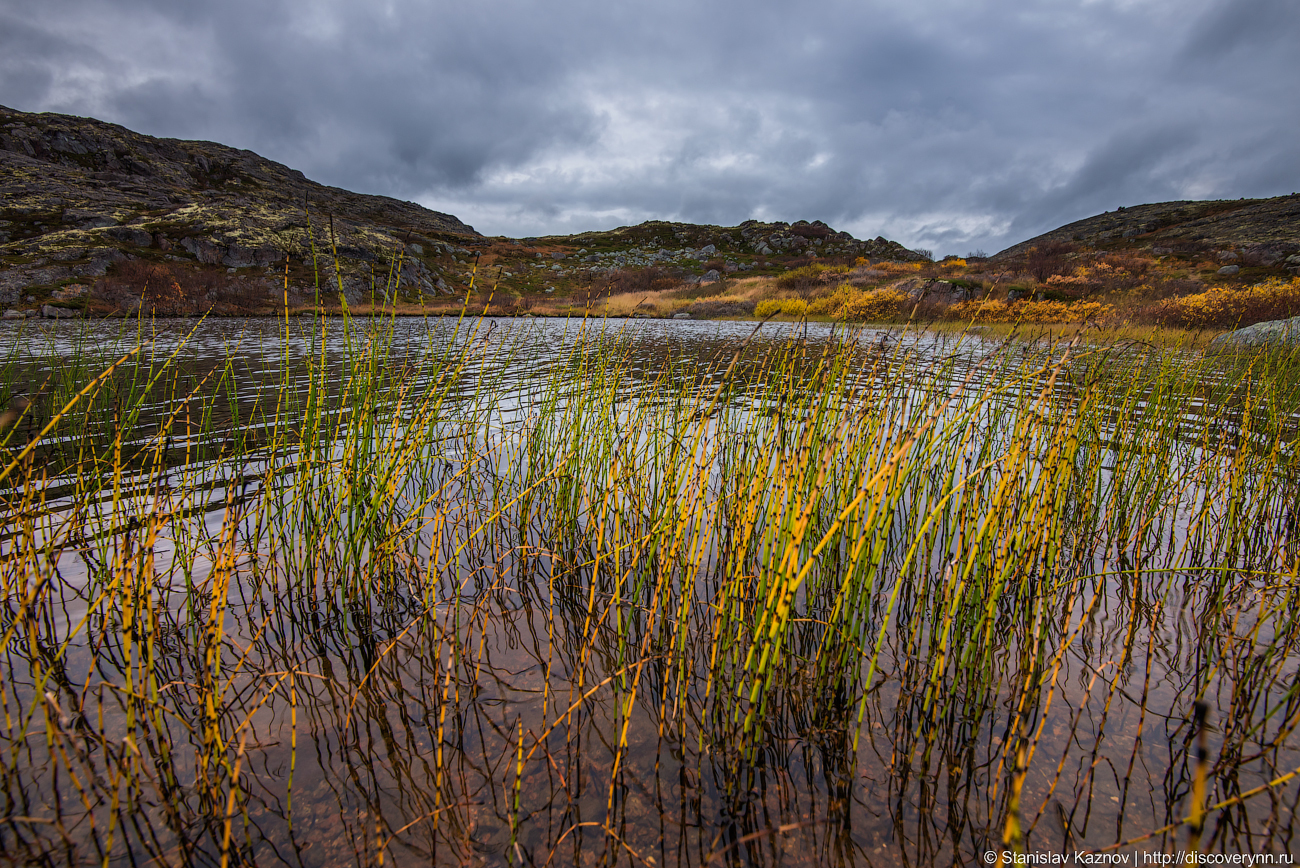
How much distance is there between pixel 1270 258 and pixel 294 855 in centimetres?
3527

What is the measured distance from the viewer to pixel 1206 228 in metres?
31.8

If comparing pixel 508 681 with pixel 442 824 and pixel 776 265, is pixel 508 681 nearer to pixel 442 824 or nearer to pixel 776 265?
pixel 442 824

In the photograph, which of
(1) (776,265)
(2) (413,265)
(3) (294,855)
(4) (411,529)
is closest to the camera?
(3) (294,855)

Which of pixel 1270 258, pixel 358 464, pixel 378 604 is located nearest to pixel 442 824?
pixel 378 604

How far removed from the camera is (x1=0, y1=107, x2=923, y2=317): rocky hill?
18.9m

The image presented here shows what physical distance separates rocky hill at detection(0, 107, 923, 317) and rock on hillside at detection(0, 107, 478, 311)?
3.9 inches

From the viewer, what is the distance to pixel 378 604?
2.08 m

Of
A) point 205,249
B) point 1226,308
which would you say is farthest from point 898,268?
point 205,249

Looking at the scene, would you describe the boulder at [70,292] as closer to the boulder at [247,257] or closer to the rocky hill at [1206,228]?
the boulder at [247,257]

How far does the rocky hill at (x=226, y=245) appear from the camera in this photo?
1894 cm

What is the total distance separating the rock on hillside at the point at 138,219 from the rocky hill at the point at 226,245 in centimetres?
10

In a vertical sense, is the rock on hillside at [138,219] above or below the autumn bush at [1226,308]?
above

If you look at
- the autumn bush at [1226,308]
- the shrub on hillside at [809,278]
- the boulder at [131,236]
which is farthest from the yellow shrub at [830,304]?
the boulder at [131,236]

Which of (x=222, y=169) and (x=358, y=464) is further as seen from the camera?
(x=222, y=169)
